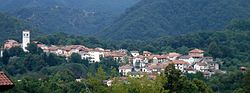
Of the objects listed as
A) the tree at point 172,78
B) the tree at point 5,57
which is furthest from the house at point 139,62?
the tree at point 172,78

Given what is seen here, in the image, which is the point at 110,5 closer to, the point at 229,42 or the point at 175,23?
the point at 175,23

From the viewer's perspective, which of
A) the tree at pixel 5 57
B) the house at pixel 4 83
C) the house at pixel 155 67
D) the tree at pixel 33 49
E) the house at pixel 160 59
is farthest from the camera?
the house at pixel 160 59

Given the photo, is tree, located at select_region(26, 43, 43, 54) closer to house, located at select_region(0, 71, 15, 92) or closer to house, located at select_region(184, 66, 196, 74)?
house, located at select_region(184, 66, 196, 74)

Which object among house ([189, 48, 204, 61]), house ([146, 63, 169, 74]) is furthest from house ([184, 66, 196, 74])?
house ([189, 48, 204, 61])

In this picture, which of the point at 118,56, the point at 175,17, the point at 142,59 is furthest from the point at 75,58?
the point at 175,17

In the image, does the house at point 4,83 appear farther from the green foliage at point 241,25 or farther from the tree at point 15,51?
the green foliage at point 241,25

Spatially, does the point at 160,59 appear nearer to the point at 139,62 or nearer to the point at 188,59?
the point at 139,62

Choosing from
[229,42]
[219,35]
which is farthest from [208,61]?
[219,35]
